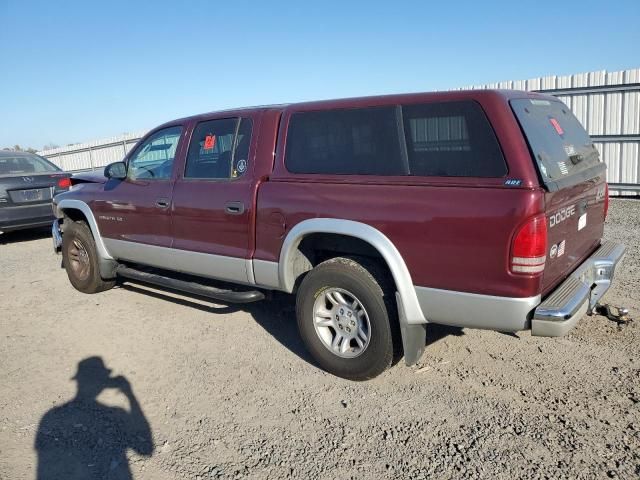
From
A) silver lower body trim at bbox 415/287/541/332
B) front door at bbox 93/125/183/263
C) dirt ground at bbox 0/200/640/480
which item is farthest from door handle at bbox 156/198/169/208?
silver lower body trim at bbox 415/287/541/332

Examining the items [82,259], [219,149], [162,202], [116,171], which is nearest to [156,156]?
[116,171]

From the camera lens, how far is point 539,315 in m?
3.16

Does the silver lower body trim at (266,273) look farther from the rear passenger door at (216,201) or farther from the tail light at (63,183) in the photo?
the tail light at (63,183)

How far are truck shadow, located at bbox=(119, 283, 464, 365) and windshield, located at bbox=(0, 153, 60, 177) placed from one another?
16.1ft

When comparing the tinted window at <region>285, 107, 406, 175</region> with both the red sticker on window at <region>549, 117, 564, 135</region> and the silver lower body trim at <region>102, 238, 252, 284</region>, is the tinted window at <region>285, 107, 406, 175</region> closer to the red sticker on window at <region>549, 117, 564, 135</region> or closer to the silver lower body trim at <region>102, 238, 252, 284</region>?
the silver lower body trim at <region>102, 238, 252, 284</region>

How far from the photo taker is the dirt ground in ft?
10.0

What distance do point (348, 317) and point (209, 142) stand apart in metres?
2.15

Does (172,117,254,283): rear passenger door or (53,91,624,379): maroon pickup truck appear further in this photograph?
(172,117,254,283): rear passenger door

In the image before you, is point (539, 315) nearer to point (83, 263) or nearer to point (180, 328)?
point (180, 328)

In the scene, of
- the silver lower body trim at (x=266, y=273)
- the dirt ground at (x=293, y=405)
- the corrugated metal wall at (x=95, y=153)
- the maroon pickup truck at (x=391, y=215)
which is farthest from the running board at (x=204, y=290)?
the corrugated metal wall at (x=95, y=153)

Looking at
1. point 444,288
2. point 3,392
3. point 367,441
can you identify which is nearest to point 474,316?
point 444,288

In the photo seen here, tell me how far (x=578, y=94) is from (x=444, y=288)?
34.7 ft

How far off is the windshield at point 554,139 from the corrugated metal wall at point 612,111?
27.7ft

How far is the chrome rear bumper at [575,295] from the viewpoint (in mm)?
3162
